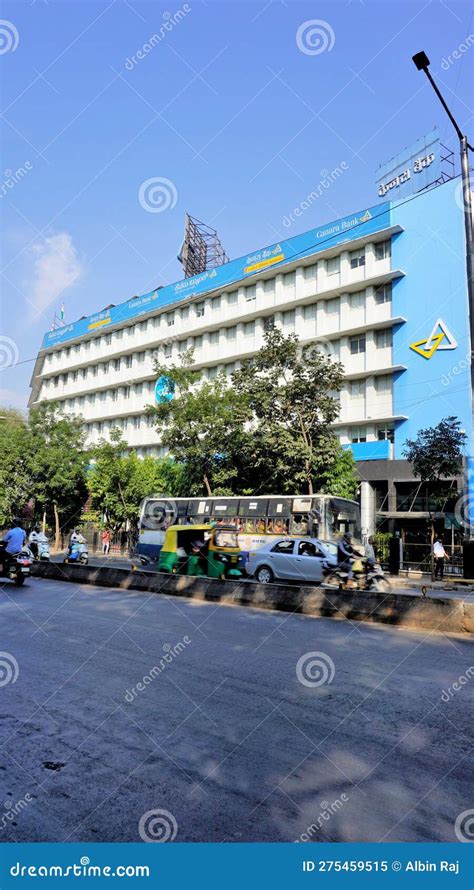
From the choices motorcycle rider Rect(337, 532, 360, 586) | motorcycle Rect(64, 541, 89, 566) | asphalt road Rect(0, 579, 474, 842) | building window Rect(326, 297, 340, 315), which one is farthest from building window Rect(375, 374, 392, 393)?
asphalt road Rect(0, 579, 474, 842)

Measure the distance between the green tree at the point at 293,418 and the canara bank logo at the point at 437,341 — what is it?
5545mm

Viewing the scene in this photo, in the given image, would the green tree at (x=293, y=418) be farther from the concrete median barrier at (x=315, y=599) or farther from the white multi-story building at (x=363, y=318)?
the concrete median barrier at (x=315, y=599)

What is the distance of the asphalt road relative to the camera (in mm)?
3152

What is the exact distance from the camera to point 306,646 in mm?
8055

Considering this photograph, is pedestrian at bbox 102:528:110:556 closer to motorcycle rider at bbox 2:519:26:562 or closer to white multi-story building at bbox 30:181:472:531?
white multi-story building at bbox 30:181:472:531

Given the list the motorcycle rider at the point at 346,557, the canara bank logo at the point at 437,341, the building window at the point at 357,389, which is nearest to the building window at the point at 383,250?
the canara bank logo at the point at 437,341

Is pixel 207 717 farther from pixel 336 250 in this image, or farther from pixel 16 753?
pixel 336 250

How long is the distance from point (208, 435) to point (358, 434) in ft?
30.0

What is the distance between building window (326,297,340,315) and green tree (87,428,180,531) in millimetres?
14093

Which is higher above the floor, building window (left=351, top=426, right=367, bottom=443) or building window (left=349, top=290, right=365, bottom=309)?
building window (left=349, top=290, right=365, bottom=309)

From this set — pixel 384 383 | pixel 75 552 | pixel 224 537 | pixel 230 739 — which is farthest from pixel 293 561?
pixel 384 383

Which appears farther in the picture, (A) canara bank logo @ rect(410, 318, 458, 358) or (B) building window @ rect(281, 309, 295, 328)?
(B) building window @ rect(281, 309, 295, 328)

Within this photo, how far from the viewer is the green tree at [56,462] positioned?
145 ft

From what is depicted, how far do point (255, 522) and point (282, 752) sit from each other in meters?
20.2
